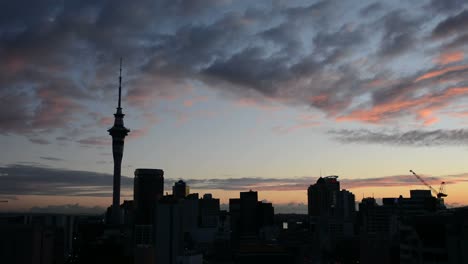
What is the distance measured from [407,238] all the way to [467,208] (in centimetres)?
2120

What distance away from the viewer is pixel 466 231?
86875 mm

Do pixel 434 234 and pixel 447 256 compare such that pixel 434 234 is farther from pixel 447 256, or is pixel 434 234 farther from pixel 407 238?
pixel 407 238

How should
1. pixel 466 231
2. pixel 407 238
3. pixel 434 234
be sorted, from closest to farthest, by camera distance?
pixel 466 231 → pixel 434 234 → pixel 407 238

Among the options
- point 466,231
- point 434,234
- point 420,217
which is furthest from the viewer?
point 420,217

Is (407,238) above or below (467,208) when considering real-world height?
below

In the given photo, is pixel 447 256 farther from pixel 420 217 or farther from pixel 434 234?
pixel 420 217

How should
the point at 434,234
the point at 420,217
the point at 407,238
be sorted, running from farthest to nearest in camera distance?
the point at 407,238 → the point at 420,217 → the point at 434,234

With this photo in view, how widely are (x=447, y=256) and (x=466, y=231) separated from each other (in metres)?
7.09

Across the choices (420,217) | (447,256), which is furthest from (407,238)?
(447,256)

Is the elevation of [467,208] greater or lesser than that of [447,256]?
greater

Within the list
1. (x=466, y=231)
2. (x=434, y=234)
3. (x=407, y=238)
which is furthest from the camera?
(x=407, y=238)

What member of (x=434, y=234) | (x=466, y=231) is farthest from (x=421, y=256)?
(x=466, y=231)

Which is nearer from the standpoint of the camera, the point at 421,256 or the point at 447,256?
the point at 447,256

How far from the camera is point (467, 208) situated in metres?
91.7
